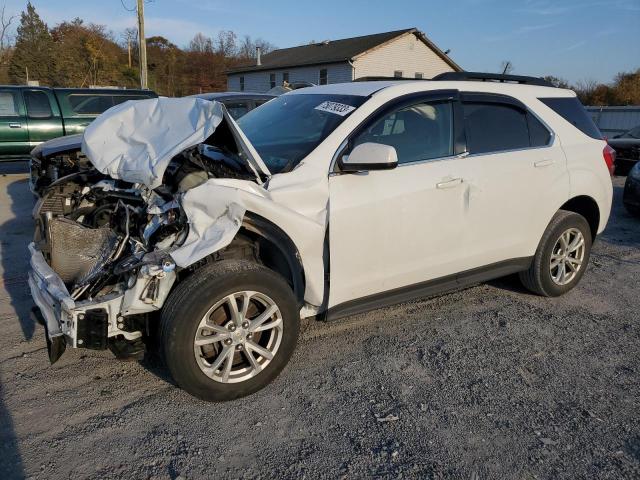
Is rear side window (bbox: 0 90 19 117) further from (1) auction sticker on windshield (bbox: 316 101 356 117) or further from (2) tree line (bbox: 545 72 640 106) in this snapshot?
(2) tree line (bbox: 545 72 640 106)

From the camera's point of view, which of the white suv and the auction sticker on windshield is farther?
the auction sticker on windshield

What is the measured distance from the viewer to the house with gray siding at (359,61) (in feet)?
103

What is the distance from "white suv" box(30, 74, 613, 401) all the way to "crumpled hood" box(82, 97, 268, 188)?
1cm

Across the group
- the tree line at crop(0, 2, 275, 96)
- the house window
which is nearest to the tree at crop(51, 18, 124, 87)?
the tree line at crop(0, 2, 275, 96)

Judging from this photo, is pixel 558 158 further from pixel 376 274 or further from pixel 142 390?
pixel 142 390

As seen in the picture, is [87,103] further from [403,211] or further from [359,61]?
[359,61]

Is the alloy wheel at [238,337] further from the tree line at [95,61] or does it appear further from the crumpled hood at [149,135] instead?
the tree line at [95,61]

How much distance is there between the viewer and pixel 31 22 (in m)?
42.7

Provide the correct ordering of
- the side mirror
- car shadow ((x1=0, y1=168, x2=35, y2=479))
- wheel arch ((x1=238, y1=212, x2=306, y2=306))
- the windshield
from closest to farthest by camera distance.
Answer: car shadow ((x1=0, y1=168, x2=35, y2=479))
wheel arch ((x1=238, y1=212, x2=306, y2=306))
the side mirror
the windshield

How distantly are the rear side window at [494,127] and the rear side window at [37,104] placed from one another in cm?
1017

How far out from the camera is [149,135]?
3.33 m

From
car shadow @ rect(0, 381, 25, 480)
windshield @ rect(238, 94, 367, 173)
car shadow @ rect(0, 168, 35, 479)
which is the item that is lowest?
car shadow @ rect(0, 381, 25, 480)

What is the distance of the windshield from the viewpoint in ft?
11.6

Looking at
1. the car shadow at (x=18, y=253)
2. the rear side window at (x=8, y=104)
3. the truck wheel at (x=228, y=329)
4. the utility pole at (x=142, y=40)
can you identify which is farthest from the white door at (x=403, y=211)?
the utility pole at (x=142, y=40)
